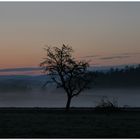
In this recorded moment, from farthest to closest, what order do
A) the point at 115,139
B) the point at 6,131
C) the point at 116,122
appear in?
the point at 116,122, the point at 6,131, the point at 115,139

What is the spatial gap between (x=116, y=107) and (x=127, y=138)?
67.1ft

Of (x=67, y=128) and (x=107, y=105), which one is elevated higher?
(x=67, y=128)

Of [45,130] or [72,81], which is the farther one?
[72,81]

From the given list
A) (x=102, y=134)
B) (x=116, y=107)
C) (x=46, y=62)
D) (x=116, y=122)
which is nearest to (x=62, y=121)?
(x=116, y=122)

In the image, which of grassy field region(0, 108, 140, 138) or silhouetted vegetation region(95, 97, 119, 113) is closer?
grassy field region(0, 108, 140, 138)

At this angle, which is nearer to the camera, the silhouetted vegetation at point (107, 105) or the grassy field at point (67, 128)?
the grassy field at point (67, 128)

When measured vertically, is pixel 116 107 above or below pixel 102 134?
below

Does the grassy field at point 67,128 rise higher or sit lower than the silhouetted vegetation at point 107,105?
higher

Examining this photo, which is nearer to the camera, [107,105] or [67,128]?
[67,128]

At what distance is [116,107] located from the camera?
4662cm

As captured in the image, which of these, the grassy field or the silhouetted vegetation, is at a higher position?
the grassy field

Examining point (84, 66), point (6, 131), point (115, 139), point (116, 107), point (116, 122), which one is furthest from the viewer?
point (84, 66)

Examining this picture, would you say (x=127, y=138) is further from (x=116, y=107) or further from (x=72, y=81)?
(x=72, y=81)

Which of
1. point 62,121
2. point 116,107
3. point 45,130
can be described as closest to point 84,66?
point 116,107
